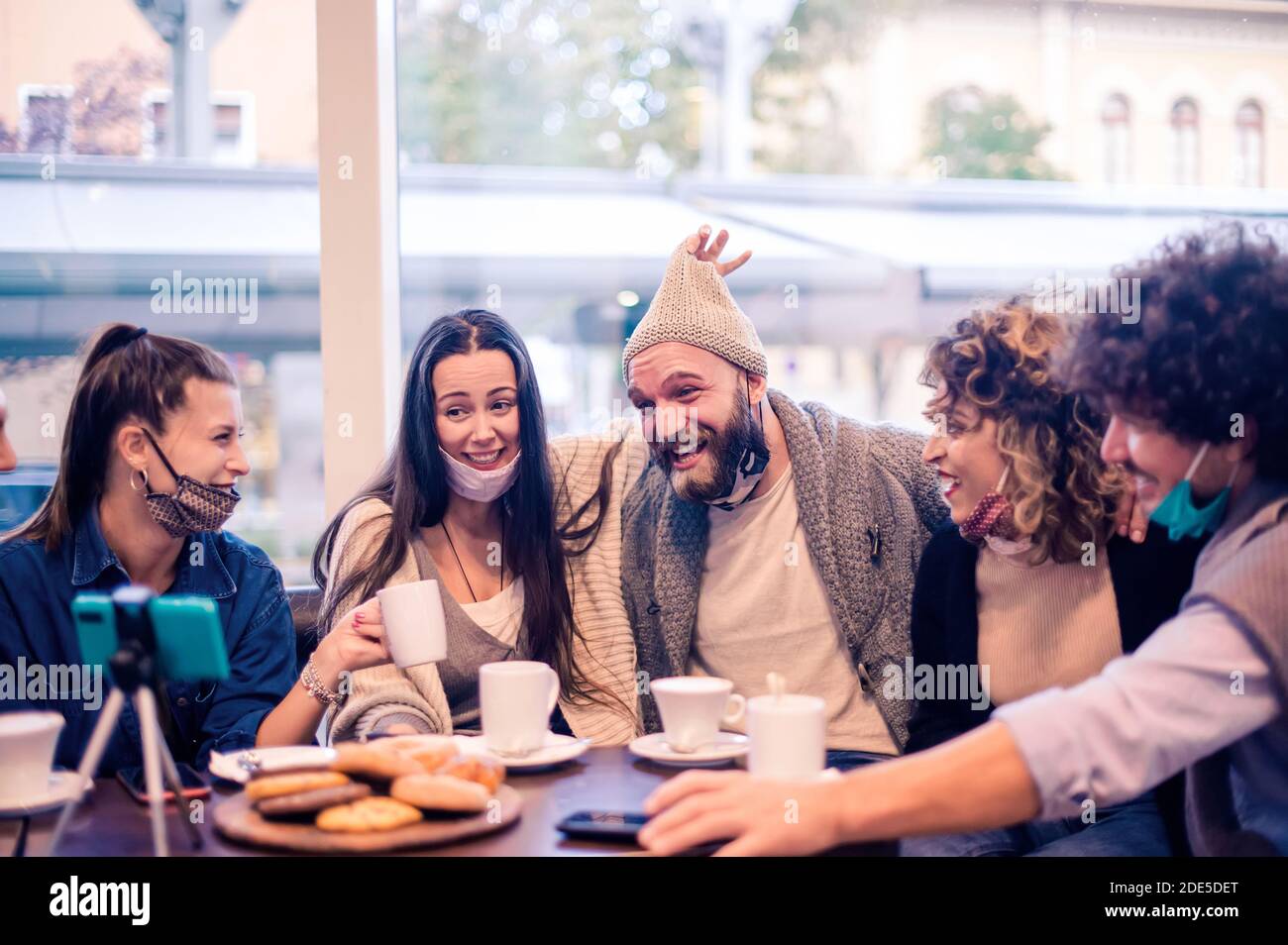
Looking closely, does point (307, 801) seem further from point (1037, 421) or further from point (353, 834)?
point (1037, 421)

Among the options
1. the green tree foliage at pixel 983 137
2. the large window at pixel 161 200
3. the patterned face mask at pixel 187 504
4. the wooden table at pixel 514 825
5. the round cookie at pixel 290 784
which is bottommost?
the wooden table at pixel 514 825

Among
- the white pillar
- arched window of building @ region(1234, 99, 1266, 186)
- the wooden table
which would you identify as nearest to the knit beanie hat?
the white pillar

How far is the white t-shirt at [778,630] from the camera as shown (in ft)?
6.98

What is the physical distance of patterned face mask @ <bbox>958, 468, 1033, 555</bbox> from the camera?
1.91 metres

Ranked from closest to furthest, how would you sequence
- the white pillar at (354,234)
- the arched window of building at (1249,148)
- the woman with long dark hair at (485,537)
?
the woman with long dark hair at (485,537) < the white pillar at (354,234) < the arched window of building at (1249,148)

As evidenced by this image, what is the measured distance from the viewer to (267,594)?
207 cm

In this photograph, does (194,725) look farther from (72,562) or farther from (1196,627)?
(1196,627)

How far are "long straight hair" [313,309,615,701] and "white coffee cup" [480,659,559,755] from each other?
1.59 ft

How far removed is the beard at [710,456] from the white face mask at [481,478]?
281 millimetres

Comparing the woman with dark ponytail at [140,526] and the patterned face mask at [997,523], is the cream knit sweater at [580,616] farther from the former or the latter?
the patterned face mask at [997,523]

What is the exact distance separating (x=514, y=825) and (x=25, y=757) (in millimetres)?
619

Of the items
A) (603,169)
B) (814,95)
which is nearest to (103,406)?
(603,169)

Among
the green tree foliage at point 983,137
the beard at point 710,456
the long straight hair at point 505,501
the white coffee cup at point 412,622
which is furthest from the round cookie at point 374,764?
the green tree foliage at point 983,137

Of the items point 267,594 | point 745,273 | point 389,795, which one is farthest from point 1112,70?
point 389,795
